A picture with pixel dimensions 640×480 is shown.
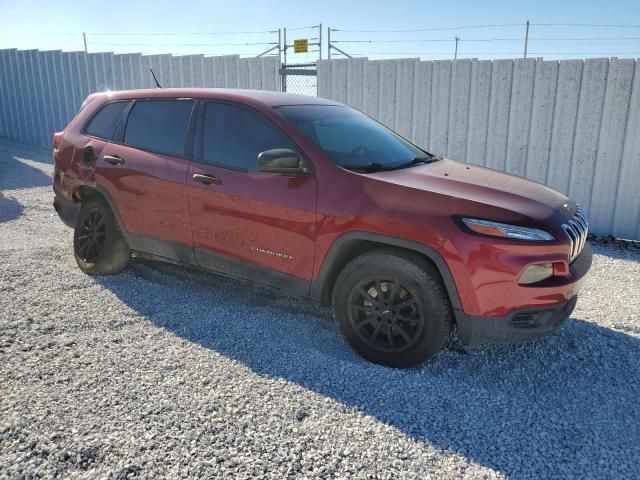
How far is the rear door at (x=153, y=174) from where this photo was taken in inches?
162

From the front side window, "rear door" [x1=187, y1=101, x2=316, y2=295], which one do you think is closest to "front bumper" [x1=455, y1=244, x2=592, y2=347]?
"rear door" [x1=187, y1=101, x2=316, y2=295]

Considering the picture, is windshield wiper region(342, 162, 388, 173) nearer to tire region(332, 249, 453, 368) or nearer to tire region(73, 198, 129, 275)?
tire region(332, 249, 453, 368)

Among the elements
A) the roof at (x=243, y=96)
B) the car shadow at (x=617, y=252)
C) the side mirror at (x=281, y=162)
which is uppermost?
the roof at (x=243, y=96)

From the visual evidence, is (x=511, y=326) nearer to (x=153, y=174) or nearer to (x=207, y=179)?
(x=207, y=179)

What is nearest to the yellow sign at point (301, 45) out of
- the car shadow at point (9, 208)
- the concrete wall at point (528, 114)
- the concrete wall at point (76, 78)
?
the concrete wall at point (76, 78)

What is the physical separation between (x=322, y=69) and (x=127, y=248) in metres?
5.11

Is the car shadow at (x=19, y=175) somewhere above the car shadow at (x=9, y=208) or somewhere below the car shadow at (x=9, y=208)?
below

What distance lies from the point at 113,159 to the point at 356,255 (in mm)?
2415

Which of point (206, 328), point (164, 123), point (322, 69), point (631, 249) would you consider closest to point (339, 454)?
point (206, 328)

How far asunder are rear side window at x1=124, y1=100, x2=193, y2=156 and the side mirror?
102 centimetres

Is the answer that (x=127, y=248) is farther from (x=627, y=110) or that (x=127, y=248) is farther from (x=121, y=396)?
(x=627, y=110)

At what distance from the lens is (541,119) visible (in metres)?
6.83

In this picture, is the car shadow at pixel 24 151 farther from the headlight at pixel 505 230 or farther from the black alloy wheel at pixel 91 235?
the headlight at pixel 505 230

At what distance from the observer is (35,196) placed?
8.65 meters
